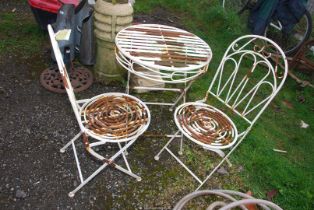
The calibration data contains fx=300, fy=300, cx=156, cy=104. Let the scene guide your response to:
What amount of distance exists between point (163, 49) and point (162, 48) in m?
0.02

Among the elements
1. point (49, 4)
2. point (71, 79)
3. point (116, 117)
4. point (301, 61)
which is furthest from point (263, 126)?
point (49, 4)

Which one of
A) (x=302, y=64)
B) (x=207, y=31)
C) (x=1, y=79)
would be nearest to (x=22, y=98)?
(x=1, y=79)

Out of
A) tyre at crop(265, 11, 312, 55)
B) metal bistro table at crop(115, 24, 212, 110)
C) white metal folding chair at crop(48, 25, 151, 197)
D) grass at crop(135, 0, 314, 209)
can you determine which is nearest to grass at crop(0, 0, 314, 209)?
grass at crop(135, 0, 314, 209)

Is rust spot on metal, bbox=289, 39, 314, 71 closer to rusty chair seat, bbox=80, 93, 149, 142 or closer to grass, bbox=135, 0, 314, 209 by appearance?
grass, bbox=135, 0, 314, 209

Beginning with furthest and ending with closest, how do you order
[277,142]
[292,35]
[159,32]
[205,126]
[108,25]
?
[292,35]
[277,142]
[108,25]
[159,32]
[205,126]

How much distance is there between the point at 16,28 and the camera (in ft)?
16.1

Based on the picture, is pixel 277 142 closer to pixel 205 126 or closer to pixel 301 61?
pixel 205 126

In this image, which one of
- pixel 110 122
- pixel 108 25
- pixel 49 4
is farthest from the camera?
pixel 49 4

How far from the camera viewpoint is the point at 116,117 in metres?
2.67

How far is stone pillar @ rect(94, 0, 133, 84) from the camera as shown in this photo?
11.8ft

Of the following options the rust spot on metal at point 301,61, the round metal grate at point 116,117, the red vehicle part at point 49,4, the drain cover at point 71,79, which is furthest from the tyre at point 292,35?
the round metal grate at point 116,117

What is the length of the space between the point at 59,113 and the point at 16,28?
217cm

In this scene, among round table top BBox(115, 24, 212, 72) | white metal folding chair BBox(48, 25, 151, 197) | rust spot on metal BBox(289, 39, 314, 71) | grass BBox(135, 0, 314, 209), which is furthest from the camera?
rust spot on metal BBox(289, 39, 314, 71)

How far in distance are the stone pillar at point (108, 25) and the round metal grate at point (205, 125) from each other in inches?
56.4
